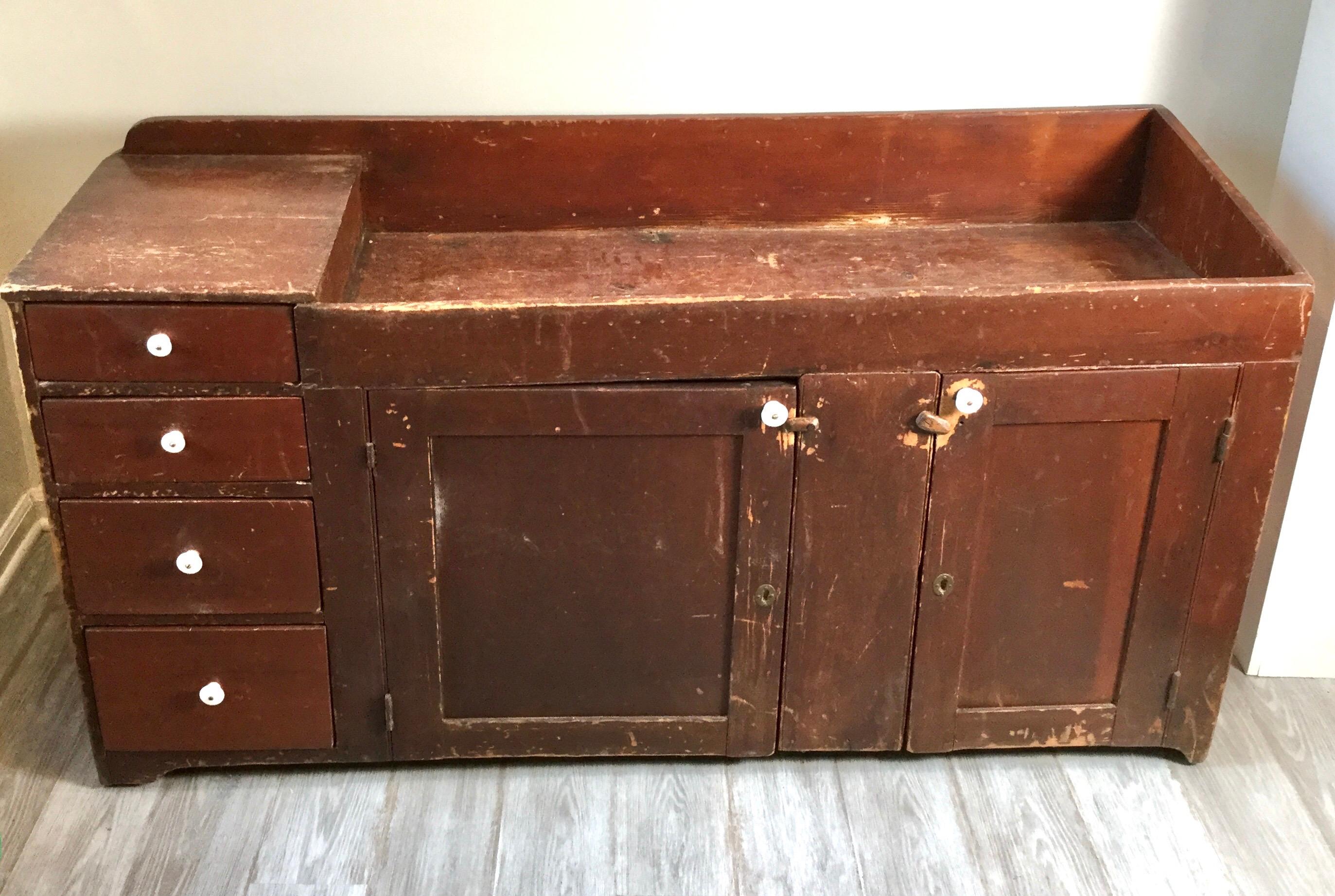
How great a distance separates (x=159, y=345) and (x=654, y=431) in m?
0.59

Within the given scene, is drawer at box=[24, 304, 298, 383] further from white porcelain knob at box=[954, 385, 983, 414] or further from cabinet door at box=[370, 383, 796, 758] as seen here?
white porcelain knob at box=[954, 385, 983, 414]

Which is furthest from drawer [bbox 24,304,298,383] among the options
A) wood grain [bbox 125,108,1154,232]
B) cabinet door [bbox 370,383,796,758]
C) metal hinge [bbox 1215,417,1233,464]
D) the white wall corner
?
the white wall corner

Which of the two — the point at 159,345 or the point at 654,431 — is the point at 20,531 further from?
the point at 654,431

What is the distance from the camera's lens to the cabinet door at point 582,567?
5.55 feet

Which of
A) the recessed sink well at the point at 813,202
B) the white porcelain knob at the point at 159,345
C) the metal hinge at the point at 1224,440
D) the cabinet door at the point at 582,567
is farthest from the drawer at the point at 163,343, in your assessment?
the metal hinge at the point at 1224,440

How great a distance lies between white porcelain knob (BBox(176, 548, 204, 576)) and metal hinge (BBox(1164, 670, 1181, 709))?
1306 millimetres

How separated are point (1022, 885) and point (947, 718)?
0.24 m

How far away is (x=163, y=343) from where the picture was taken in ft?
5.22

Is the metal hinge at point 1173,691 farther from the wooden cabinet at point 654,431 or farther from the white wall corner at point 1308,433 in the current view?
the white wall corner at point 1308,433

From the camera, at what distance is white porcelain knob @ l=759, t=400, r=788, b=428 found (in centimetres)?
→ 169

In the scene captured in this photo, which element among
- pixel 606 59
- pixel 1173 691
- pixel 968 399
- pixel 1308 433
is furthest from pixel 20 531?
pixel 1308 433

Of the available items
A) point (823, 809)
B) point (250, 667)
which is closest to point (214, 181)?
point (250, 667)

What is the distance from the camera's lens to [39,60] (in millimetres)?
2041

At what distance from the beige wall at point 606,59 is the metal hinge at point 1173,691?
2.83 feet
